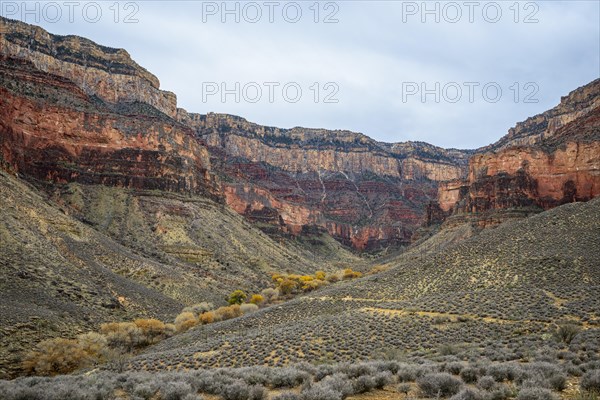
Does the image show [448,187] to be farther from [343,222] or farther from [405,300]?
[405,300]

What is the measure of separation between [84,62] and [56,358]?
119054 mm

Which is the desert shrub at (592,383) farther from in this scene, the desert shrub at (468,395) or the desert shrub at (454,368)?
the desert shrub at (454,368)

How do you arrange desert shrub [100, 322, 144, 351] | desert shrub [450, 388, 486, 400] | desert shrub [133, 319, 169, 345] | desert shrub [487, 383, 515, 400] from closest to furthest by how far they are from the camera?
desert shrub [450, 388, 486, 400] < desert shrub [487, 383, 515, 400] < desert shrub [100, 322, 144, 351] < desert shrub [133, 319, 169, 345]

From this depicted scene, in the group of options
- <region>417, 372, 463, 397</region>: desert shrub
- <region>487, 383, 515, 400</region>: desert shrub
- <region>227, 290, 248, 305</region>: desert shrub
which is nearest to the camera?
<region>487, 383, 515, 400</region>: desert shrub

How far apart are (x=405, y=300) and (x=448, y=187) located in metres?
102

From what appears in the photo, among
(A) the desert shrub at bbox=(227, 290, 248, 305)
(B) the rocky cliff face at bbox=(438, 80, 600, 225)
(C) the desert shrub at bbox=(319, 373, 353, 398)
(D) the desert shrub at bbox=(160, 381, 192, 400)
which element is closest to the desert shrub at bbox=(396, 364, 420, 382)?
(C) the desert shrub at bbox=(319, 373, 353, 398)

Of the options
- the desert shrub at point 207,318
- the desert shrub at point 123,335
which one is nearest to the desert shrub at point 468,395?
the desert shrub at point 123,335

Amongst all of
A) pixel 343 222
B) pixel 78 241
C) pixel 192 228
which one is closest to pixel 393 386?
pixel 78 241

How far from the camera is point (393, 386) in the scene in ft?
41.4

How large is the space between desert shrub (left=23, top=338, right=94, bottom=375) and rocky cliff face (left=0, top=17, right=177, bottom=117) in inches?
3945

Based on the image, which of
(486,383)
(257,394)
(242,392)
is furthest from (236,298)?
(486,383)

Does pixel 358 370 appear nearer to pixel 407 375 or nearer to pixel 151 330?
pixel 407 375

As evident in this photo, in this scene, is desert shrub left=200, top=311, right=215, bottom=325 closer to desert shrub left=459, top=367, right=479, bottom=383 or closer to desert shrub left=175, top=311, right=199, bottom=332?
desert shrub left=175, top=311, right=199, bottom=332

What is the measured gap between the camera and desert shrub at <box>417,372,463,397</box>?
36.3 ft
